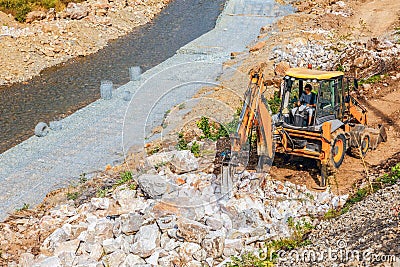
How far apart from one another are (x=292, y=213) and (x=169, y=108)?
287 inches

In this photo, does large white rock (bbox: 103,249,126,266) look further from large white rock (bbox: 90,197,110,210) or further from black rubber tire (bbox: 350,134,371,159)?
black rubber tire (bbox: 350,134,371,159)

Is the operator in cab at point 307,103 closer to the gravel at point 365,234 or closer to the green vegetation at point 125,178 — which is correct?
the gravel at point 365,234

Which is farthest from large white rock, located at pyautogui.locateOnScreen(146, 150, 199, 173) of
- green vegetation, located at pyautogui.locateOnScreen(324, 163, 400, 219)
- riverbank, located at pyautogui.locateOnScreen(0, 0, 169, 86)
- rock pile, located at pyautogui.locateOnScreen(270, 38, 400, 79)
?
riverbank, located at pyautogui.locateOnScreen(0, 0, 169, 86)

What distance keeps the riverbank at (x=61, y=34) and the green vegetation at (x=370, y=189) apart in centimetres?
1613

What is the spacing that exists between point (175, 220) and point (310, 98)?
3476mm

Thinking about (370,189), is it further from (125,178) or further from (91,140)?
(91,140)

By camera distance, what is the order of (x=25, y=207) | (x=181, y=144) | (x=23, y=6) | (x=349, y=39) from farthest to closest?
(x=23, y=6) → (x=349, y=39) → (x=181, y=144) → (x=25, y=207)

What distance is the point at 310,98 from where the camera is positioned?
9.96 metres

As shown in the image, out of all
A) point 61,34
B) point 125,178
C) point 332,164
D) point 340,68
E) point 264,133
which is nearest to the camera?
→ point 264,133

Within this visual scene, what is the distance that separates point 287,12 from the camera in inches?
1187

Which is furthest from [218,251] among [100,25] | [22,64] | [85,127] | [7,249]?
[100,25]

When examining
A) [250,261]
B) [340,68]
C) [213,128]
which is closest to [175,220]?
[250,261]

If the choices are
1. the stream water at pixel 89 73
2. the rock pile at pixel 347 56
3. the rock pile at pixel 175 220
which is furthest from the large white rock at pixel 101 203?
the rock pile at pixel 347 56

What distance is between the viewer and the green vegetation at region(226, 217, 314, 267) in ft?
25.1
